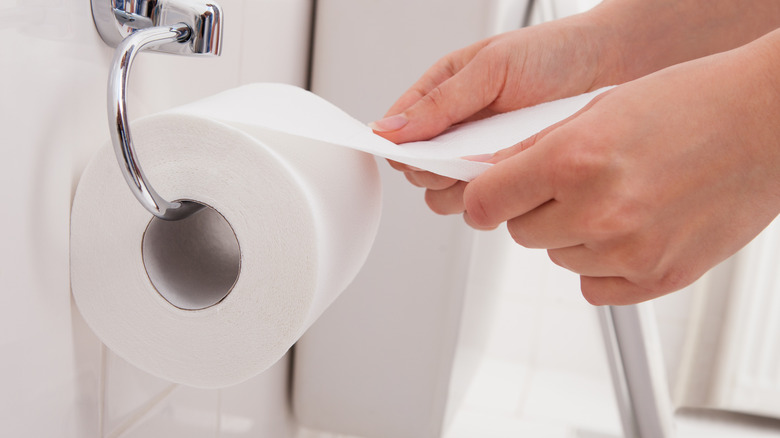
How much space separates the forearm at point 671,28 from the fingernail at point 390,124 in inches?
8.6

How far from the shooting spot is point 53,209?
12.6 inches

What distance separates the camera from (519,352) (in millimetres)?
1267

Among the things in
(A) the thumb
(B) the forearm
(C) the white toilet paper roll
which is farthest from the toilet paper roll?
(B) the forearm

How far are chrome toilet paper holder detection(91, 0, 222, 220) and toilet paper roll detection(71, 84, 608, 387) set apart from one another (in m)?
0.02

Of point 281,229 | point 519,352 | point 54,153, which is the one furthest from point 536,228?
point 519,352

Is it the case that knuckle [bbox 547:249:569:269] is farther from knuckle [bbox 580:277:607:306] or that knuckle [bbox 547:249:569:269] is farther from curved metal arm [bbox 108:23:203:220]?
curved metal arm [bbox 108:23:203:220]

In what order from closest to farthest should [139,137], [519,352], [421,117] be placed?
[139,137], [421,117], [519,352]

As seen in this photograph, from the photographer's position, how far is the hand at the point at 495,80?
1.59 ft

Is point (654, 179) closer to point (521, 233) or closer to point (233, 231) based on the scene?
point (521, 233)

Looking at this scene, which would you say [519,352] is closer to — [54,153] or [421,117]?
[421,117]

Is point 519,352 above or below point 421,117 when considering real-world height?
below

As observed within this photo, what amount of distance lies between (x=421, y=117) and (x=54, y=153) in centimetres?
25

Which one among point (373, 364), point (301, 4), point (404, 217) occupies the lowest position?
point (373, 364)

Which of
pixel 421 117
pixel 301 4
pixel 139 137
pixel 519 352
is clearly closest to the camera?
pixel 139 137
